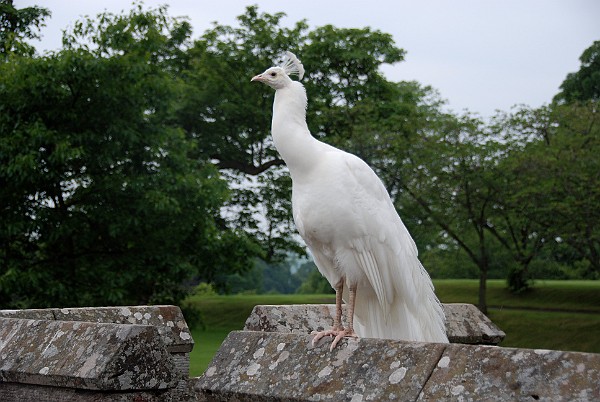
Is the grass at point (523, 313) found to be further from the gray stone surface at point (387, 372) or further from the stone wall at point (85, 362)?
the gray stone surface at point (387, 372)

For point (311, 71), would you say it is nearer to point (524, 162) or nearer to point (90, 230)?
point (524, 162)

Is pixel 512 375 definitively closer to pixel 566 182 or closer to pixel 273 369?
pixel 273 369

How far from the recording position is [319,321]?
6.38 meters

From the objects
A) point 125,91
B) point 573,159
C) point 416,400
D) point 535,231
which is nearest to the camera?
point 416,400

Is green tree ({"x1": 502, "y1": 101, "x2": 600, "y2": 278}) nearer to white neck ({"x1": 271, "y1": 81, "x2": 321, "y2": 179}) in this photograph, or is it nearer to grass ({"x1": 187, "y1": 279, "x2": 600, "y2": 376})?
grass ({"x1": 187, "y1": 279, "x2": 600, "y2": 376})

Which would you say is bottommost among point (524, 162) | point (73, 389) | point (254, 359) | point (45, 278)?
point (45, 278)

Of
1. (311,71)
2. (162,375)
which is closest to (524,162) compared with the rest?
Answer: (311,71)

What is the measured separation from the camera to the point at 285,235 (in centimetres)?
Answer: 3578

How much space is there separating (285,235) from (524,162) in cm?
1168

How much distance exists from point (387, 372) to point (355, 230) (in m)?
2.24

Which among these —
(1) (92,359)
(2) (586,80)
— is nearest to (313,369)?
→ (1) (92,359)

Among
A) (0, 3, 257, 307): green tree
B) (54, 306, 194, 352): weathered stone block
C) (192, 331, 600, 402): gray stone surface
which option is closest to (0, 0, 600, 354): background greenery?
(0, 3, 257, 307): green tree

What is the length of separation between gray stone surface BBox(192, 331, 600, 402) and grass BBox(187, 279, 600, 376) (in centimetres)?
1578

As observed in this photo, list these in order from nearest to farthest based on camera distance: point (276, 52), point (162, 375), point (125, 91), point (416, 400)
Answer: point (416, 400), point (162, 375), point (125, 91), point (276, 52)
